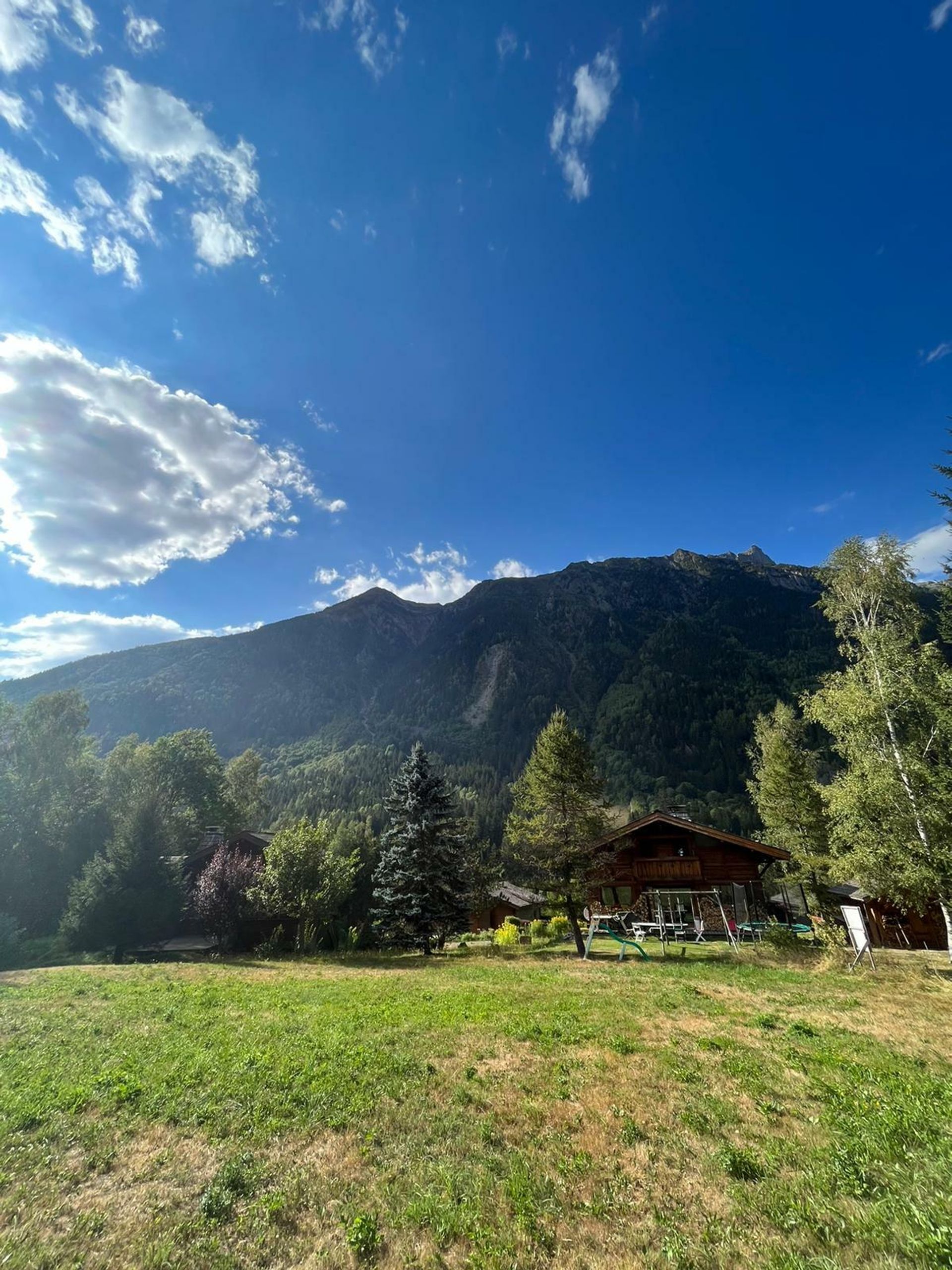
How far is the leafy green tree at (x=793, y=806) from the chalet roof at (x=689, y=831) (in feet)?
4.35

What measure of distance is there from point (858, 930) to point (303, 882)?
2594 centimetres

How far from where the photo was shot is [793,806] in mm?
33219

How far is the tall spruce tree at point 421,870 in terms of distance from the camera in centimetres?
2827

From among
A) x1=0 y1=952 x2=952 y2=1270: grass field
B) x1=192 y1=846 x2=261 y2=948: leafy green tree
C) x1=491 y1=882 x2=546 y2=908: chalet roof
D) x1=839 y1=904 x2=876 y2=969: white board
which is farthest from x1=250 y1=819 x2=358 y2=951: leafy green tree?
x1=491 y1=882 x2=546 y2=908: chalet roof

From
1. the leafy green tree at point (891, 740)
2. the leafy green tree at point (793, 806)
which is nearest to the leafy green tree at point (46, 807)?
the leafy green tree at point (891, 740)

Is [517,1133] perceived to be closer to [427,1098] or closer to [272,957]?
[427,1098]

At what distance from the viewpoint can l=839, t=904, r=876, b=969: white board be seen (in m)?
17.7

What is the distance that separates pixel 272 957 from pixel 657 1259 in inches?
1099

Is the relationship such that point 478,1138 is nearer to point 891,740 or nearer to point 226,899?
point 891,740

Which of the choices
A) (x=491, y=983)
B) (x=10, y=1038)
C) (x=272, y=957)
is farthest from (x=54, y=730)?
(x=491, y=983)

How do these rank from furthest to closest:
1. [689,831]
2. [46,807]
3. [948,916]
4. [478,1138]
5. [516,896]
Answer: [516,896], [46,807], [689,831], [948,916], [478,1138]

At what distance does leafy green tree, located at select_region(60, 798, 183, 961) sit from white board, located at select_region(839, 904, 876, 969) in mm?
33917

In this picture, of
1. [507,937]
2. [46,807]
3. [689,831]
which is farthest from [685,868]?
[46,807]

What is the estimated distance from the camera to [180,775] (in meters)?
56.8
